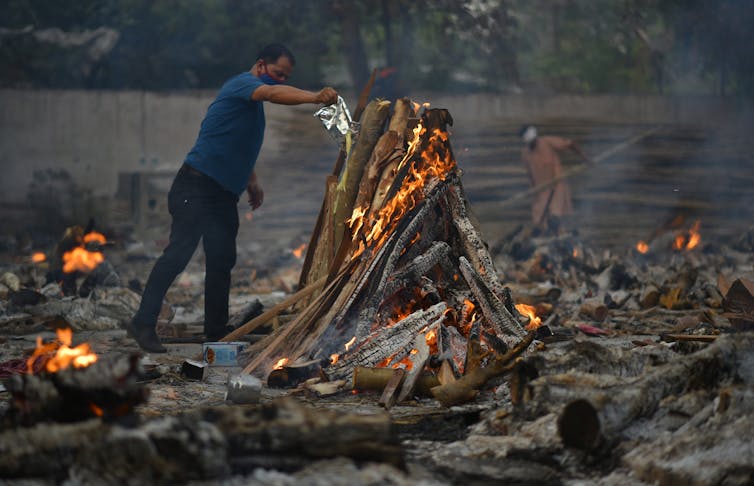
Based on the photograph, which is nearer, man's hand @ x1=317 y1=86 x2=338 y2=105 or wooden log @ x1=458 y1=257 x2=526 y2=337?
wooden log @ x1=458 y1=257 x2=526 y2=337

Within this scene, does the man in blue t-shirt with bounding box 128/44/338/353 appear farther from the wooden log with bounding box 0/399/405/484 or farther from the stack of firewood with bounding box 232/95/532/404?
the wooden log with bounding box 0/399/405/484

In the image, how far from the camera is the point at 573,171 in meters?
12.6

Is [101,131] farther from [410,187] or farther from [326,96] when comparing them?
[410,187]

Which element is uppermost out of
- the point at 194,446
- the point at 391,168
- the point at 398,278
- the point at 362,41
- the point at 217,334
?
the point at 362,41

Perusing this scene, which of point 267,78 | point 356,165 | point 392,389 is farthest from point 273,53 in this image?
point 392,389

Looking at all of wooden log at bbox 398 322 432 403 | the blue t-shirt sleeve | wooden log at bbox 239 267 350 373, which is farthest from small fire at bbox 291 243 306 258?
wooden log at bbox 398 322 432 403

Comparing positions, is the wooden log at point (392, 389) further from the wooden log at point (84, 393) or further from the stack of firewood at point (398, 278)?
the wooden log at point (84, 393)

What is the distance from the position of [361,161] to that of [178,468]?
10.3 ft

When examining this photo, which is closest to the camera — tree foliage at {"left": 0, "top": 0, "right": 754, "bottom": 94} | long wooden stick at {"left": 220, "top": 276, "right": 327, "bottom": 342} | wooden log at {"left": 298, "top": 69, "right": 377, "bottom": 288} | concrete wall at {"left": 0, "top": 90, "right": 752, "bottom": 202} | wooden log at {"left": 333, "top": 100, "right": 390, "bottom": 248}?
long wooden stick at {"left": 220, "top": 276, "right": 327, "bottom": 342}

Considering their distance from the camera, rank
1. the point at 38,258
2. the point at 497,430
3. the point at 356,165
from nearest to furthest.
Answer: the point at 497,430 < the point at 356,165 < the point at 38,258

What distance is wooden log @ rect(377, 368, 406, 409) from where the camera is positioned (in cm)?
424

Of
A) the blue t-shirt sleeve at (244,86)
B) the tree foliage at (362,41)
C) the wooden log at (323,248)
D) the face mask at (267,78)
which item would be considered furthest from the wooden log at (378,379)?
the tree foliage at (362,41)

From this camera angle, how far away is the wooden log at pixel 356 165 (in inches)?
217

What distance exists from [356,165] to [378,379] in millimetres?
1579
